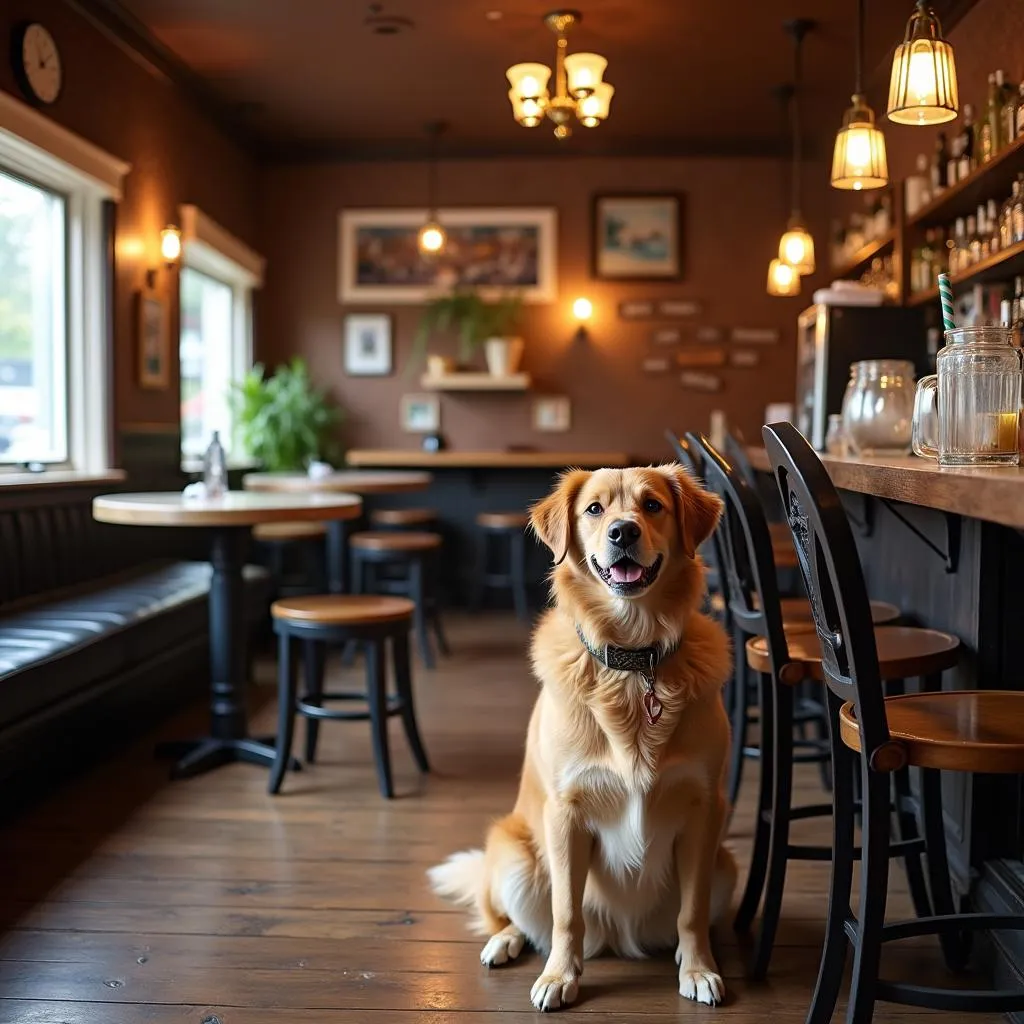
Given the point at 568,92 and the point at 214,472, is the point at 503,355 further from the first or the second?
the point at 214,472

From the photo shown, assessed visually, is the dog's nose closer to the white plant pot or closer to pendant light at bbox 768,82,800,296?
pendant light at bbox 768,82,800,296

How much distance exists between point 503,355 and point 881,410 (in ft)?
14.5

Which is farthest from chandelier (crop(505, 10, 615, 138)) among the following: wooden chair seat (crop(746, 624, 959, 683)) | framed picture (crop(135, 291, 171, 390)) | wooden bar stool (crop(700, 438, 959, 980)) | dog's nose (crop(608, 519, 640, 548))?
dog's nose (crop(608, 519, 640, 548))

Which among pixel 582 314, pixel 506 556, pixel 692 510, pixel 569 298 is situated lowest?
pixel 506 556

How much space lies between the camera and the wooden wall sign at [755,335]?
728 centimetres

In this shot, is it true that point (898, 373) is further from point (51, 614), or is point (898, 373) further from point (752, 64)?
point (752, 64)

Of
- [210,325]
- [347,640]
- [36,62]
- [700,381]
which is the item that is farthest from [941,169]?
[210,325]

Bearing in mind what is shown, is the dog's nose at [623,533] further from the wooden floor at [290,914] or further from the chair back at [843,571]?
the wooden floor at [290,914]

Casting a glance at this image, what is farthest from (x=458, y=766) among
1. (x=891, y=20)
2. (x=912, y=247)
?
(x=891, y=20)

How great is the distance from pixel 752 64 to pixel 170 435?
11.3ft

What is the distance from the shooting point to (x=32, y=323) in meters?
4.66

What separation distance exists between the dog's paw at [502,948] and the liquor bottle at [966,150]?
3.41m

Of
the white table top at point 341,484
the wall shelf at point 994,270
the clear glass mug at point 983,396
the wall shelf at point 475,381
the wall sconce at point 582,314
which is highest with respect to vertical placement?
the wall sconce at point 582,314

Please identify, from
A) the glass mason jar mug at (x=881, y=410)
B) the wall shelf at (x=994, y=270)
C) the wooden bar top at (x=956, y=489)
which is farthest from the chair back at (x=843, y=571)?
the wall shelf at (x=994, y=270)
